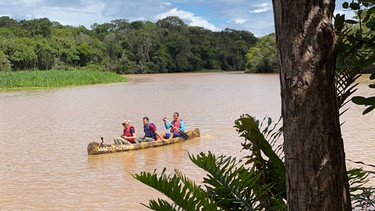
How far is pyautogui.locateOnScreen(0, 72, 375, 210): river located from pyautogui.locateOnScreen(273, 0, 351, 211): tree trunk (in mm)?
5475

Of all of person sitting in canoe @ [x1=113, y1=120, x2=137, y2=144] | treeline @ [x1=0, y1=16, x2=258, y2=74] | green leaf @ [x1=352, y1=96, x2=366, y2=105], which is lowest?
person sitting in canoe @ [x1=113, y1=120, x2=137, y2=144]

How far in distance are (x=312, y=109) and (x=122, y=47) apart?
6950 cm

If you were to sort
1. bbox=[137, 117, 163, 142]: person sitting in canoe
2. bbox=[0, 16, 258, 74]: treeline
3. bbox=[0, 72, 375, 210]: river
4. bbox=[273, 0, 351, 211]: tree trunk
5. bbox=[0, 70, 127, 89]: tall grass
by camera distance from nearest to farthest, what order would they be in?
bbox=[273, 0, 351, 211]: tree trunk → bbox=[0, 72, 375, 210]: river → bbox=[137, 117, 163, 142]: person sitting in canoe → bbox=[0, 70, 127, 89]: tall grass → bbox=[0, 16, 258, 74]: treeline

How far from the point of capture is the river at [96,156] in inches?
289

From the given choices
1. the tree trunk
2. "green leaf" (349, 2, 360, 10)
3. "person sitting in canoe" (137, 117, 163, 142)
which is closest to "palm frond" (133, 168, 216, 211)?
the tree trunk

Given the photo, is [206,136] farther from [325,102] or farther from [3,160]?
[325,102]

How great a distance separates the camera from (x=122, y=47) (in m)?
69.8

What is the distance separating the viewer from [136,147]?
10.6m

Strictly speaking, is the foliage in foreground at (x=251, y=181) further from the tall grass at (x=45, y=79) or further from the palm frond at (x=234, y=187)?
the tall grass at (x=45, y=79)

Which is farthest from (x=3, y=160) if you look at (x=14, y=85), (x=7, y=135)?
(x=14, y=85)

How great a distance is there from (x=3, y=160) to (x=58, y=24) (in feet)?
239

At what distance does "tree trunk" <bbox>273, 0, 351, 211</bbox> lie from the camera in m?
1.29

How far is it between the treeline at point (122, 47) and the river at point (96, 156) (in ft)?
96.5

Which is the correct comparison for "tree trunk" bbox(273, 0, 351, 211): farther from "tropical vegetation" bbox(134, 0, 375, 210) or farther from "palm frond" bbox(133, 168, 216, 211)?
"palm frond" bbox(133, 168, 216, 211)
